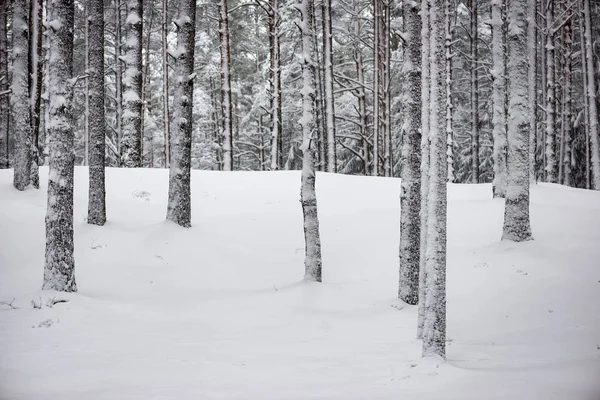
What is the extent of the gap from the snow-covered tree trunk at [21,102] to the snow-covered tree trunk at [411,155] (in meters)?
9.55

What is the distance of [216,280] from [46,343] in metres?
4.39

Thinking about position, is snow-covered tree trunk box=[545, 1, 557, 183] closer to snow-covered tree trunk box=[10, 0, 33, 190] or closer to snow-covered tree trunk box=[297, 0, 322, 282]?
snow-covered tree trunk box=[297, 0, 322, 282]

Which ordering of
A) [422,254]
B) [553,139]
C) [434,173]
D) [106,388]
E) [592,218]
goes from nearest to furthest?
[106,388] → [434,173] → [422,254] → [592,218] → [553,139]

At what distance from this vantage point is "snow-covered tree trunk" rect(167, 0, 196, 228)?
11.7 metres

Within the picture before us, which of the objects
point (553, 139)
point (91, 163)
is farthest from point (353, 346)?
point (553, 139)

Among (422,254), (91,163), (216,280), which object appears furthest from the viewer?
(91,163)

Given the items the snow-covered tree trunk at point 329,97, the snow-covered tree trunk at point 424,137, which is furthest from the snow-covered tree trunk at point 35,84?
the snow-covered tree trunk at point 329,97

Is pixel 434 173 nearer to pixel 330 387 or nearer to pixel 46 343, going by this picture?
pixel 330 387

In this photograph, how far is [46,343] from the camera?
6051mm

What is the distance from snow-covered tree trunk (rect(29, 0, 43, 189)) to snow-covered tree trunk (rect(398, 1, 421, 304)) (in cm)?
959

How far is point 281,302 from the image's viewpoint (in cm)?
919

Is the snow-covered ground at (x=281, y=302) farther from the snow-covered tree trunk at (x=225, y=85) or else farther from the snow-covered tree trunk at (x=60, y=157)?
the snow-covered tree trunk at (x=225, y=85)

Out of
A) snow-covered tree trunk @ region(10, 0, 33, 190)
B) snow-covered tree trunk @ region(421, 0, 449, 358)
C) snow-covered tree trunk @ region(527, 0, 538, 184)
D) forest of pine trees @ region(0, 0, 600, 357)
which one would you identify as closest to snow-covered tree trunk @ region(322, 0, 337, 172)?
forest of pine trees @ region(0, 0, 600, 357)

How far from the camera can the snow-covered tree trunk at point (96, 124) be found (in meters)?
11.3
